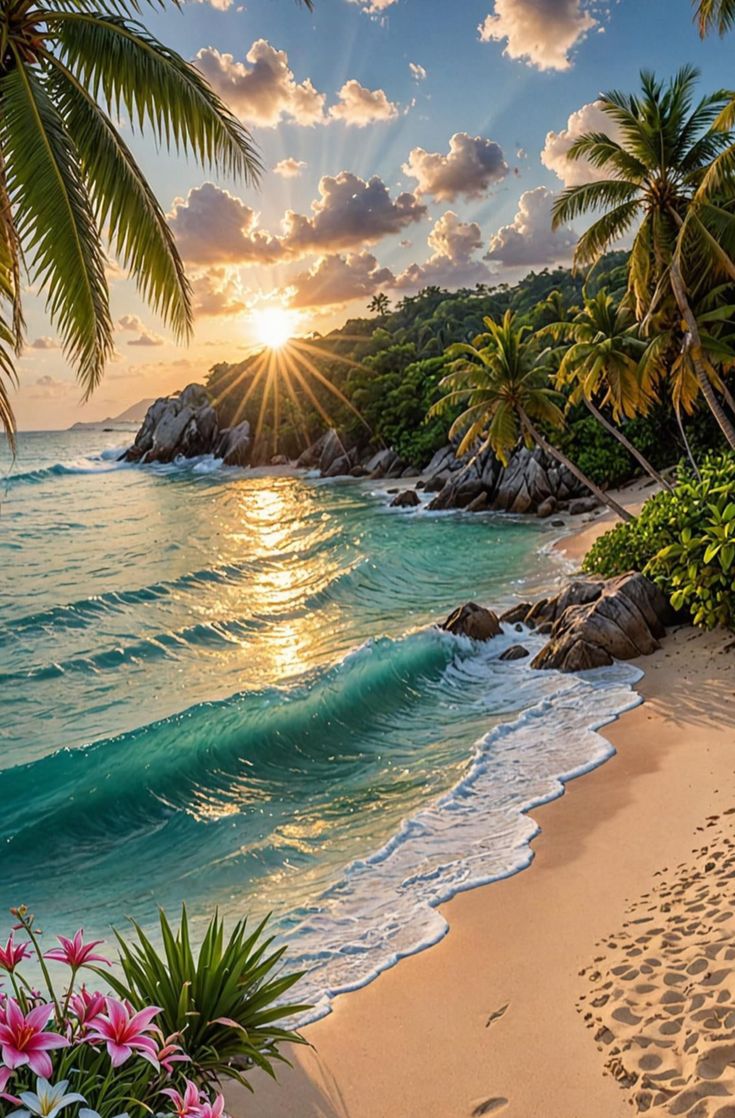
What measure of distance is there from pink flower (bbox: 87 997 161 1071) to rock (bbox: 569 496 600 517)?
106 ft

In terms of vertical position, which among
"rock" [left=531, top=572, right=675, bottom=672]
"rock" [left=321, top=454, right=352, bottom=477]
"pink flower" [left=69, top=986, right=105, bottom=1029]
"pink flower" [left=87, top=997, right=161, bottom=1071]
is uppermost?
"rock" [left=321, top=454, right=352, bottom=477]

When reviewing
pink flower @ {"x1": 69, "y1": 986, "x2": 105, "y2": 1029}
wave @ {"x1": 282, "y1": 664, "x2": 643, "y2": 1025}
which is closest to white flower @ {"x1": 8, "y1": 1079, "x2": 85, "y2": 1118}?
pink flower @ {"x1": 69, "y1": 986, "x2": 105, "y2": 1029}

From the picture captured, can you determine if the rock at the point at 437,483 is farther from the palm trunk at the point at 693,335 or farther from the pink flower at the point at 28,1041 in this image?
the pink flower at the point at 28,1041

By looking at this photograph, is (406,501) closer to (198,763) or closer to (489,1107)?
(198,763)

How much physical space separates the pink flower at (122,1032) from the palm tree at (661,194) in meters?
18.2

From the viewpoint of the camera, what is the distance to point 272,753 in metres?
12.9

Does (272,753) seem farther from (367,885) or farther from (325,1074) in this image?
(325,1074)

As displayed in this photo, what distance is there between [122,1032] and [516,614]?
52.5ft

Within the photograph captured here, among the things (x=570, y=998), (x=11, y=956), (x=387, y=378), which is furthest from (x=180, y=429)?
(x=11, y=956)

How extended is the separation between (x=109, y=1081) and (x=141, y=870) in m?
7.63

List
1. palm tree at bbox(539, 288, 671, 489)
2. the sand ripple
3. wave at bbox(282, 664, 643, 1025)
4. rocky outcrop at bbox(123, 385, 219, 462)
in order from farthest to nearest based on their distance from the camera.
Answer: rocky outcrop at bbox(123, 385, 219, 462)
palm tree at bbox(539, 288, 671, 489)
wave at bbox(282, 664, 643, 1025)
the sand ripple

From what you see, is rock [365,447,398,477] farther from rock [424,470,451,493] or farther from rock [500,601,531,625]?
rock [500,601,531,625]

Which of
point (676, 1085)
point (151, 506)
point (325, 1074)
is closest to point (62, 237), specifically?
point (325, 1074)

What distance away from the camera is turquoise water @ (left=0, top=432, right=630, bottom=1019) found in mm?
8688
